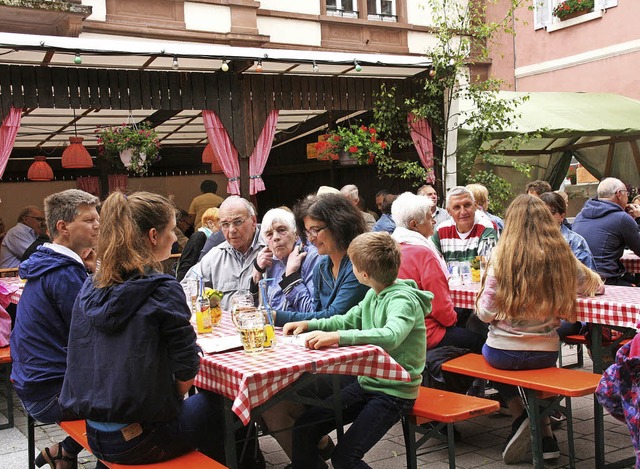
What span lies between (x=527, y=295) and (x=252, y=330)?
1528 mm

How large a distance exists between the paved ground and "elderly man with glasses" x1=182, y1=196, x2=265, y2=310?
110 centimetres

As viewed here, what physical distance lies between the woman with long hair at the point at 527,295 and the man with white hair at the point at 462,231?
6.25 ft

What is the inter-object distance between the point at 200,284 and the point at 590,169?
1103 centimetres

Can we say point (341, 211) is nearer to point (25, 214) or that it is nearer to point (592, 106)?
point (25, 214)

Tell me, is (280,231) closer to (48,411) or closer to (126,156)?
(48,411)

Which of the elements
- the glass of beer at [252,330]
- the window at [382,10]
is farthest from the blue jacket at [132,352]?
the window at [382,10]

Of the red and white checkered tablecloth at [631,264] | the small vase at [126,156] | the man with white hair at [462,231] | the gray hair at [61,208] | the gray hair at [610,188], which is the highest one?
the small vase at [126,156]

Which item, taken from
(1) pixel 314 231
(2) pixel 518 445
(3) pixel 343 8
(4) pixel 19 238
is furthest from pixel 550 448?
(3) pixel 343 8

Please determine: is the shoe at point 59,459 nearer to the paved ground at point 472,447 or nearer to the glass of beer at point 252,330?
the paved ground at point 472,447

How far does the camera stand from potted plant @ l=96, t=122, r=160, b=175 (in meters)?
10.6

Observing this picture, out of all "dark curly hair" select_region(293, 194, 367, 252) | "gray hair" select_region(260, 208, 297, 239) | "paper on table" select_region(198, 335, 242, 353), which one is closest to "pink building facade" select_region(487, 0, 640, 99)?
"gray hair" select_region(260, 208, 297, 239)

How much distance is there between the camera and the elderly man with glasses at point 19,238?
31.3 ft

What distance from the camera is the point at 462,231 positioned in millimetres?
6289

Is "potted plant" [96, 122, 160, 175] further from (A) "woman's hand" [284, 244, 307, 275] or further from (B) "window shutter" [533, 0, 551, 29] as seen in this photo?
(B) "window shutter" [533, 0, 551, 29]
